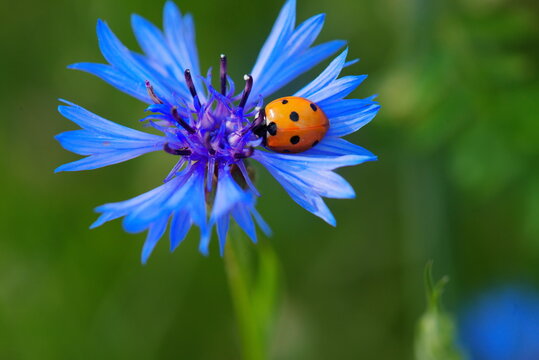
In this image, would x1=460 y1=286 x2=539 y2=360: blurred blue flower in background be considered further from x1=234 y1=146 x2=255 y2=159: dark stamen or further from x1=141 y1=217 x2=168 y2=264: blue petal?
x1=141 y1=217 x2=168 y2=264: blue petal

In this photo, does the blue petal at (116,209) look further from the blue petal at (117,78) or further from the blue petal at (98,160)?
the blue petal at (117,78)

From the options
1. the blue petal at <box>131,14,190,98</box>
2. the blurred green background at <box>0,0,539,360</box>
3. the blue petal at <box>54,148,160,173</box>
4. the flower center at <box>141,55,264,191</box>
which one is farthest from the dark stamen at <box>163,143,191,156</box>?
the blurred green background at <box>0,0,539,360</box>

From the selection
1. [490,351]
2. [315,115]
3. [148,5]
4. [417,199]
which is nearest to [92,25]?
[148,5]

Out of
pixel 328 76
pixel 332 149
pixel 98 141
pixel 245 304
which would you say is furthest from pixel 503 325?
pixel 98 141

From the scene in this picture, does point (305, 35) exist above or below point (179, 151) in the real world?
above

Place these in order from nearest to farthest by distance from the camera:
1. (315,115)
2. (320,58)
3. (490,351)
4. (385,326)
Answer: (315,115)
(320,58)
(490,351)
(385,326)

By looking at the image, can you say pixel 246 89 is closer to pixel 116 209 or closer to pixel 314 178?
pixel 314 178

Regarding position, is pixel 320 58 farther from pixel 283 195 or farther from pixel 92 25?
pixel 92 25
